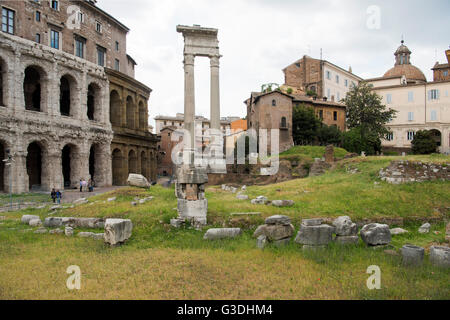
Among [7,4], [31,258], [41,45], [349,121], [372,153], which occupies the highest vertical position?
[7,4]

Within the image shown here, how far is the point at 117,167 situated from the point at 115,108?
6746 mm

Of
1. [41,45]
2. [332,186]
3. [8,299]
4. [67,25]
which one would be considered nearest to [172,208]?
[8,299]

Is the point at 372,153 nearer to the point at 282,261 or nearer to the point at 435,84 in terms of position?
the point at 435,84

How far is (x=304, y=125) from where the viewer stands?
130 ft

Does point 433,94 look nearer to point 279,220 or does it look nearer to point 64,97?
point 279,220

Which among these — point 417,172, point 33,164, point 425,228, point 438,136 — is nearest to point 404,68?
point 438,136

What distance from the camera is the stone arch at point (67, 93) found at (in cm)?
2792

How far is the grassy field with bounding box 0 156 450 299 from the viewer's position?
5.57 m

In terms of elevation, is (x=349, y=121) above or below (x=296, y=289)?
above

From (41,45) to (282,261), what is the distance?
2715cm

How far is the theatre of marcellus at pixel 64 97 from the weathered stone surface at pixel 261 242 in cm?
2167

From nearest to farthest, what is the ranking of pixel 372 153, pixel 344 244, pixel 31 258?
1. pixel 31 258
2. pixel 344 244
3. pixel 372 153

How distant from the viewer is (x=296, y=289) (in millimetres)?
5625

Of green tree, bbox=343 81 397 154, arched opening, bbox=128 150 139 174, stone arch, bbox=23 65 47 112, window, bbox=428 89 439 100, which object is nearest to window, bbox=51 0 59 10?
stone arch, bbox=23 65 47 112
